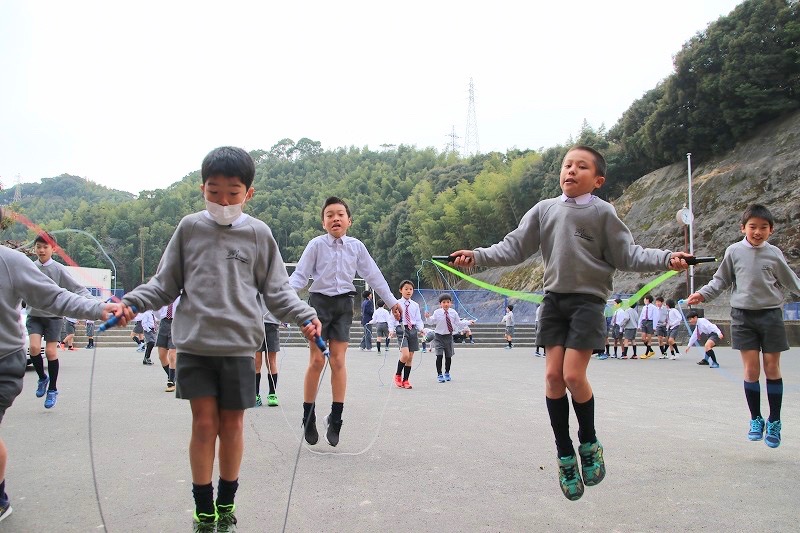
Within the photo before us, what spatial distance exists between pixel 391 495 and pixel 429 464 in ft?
2.84

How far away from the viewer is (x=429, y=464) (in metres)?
4.79

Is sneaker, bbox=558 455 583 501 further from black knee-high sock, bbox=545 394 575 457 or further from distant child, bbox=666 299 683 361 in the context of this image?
distant child, bbox=666 299 683 361

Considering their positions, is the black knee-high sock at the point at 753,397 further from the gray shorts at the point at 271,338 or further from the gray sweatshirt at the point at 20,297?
the gray shorts at the point at 271,338

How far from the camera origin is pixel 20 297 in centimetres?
379

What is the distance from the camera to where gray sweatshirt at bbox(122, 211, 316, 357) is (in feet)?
10.7

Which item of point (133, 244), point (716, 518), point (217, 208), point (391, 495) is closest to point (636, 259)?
point (716, 518)

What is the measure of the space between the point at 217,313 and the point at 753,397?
4.63 m

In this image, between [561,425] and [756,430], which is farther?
[756,430]

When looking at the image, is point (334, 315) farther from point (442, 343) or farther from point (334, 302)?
point (442, 343)

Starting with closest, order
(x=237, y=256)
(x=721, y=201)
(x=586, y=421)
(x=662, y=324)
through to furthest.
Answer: (x=237, y=256)
(x=586, y=421)
(x=662, y=324)
(x=721, y=201)

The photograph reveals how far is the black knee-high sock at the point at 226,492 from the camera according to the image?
3.27 meters

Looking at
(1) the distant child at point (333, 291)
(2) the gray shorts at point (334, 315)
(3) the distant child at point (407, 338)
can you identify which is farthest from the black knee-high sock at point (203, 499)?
(3) the distant child at point (407, 338)

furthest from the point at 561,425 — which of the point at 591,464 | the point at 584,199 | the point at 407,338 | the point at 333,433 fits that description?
the point at 407,338

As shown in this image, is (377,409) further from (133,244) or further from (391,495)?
(133,244)
